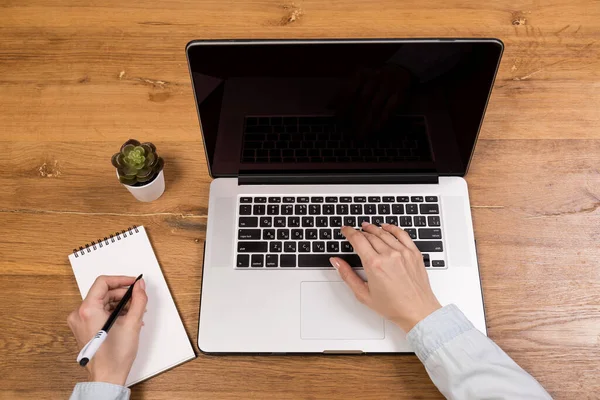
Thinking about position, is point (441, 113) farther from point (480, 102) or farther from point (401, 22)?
point (401, 22)

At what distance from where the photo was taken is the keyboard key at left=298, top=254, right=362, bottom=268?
893 mm

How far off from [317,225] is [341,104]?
0.22 m

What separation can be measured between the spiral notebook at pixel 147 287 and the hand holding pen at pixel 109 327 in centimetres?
3

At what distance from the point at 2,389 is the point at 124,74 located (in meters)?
0.65

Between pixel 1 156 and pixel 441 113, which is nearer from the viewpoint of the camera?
pixel 441 113

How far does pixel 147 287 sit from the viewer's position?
899 millimetres

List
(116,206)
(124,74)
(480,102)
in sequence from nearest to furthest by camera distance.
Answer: (480,102)
(116,206)
(124,74)

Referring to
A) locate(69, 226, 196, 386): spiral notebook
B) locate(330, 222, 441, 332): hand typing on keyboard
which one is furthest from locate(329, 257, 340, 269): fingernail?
locate(69, 226, 196, 386): spiral notebook

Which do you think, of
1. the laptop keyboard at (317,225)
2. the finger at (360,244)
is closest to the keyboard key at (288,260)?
the laptop keyboard at (317,225)

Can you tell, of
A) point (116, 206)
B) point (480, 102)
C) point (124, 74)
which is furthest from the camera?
point (124, 74)

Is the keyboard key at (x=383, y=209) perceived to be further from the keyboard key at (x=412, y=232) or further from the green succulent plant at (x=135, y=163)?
the green succulent plant at (x=135, y=163)

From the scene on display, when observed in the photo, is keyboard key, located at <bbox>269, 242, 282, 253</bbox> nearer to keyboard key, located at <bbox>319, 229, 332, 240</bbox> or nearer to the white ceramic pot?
keyboard key, located at <bbox>319, 229, 332, 240</bbox>

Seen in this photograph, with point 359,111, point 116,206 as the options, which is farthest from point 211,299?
point 359,111

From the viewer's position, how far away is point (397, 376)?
0.84 meters
